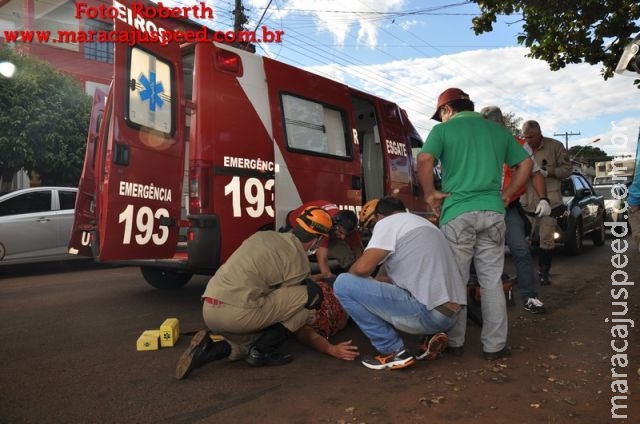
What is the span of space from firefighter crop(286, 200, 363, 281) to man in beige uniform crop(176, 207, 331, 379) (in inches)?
26.8

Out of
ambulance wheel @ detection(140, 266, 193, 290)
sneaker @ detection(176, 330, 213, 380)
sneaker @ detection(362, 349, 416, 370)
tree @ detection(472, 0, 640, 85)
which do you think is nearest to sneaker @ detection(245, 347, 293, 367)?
sneaker @ detection(176, 330, 213, 380)

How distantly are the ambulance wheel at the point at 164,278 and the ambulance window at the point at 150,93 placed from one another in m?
2.30

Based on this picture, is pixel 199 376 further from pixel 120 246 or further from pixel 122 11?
pixel 122 11

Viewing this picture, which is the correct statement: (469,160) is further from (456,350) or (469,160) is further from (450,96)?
(456,350)

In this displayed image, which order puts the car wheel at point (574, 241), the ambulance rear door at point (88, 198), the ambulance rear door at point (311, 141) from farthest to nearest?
the car wheel at point (574, 241)
the ambulance rear door at point (88, 198)
the ambulance rear door at point (311, 141)

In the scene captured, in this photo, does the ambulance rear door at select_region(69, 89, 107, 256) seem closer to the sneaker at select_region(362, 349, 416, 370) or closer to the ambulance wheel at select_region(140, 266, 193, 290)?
the ambulance wheel at select_region(140, 266, 193, 290)

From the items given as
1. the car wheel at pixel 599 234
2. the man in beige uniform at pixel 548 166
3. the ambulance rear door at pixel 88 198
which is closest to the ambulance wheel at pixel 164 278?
the ambulance rear door at pixel 88 198

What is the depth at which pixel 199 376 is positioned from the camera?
3033 mm

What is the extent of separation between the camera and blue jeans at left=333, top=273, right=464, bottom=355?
3.00 meters

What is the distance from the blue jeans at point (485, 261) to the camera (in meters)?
3.21

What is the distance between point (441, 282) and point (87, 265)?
777cm

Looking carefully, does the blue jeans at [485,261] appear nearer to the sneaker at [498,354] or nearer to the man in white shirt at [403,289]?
the sneaker at [498,354]

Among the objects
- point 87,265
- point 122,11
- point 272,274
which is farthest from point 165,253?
point 87,265

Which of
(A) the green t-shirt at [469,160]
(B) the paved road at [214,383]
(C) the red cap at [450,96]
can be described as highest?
(C) the red cap at [450,96]
